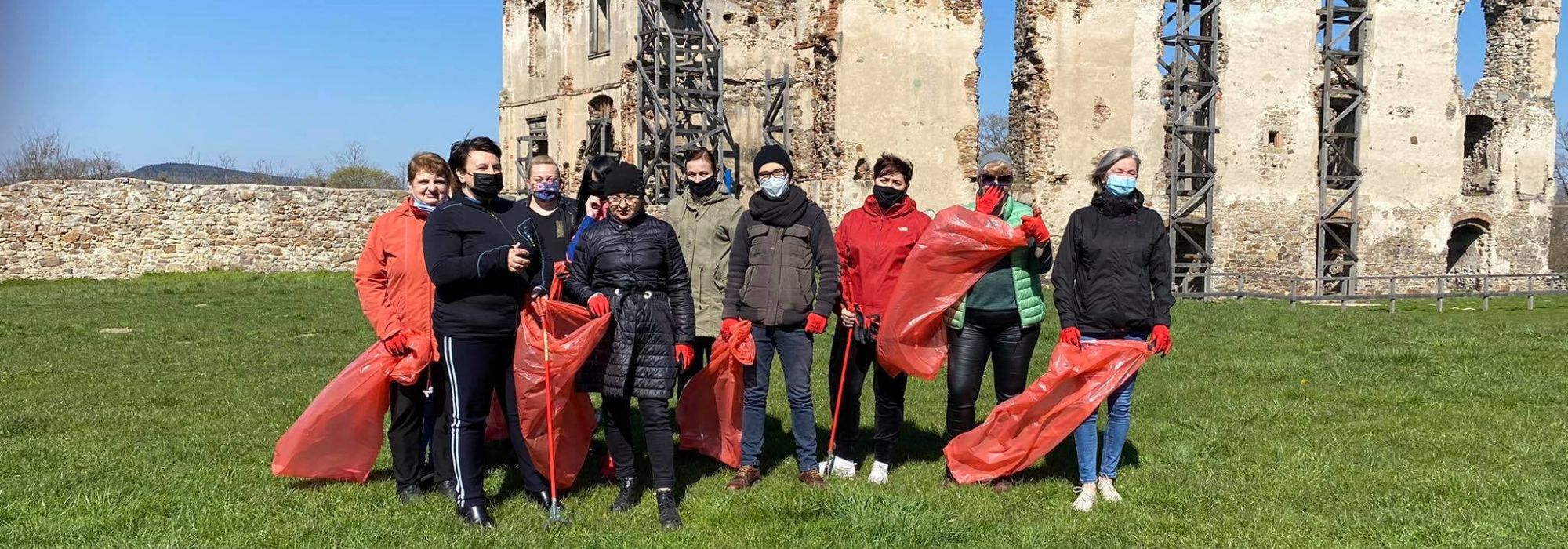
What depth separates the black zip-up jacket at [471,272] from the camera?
190 inches

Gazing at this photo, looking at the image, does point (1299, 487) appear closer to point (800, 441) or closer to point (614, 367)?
point (800, 441)

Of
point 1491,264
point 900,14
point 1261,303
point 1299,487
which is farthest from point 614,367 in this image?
point 1491,264

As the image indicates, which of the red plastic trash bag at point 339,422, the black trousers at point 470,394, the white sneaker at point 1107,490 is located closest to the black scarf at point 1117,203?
the white sneaker at point 1107,490

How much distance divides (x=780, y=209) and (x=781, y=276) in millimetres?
338

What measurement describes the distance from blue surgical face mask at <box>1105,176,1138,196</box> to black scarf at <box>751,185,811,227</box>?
147 centimetres

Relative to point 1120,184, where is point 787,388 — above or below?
below

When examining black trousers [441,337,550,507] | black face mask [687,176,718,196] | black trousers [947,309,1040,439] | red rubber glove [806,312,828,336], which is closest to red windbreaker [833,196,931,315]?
red rubber glove [806,312,828,336]

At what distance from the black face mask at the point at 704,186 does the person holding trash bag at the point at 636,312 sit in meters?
0.54

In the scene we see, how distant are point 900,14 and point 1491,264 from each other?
13591mm

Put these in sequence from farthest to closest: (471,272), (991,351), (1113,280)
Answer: (991,351)
(1113,280)
(471,272)

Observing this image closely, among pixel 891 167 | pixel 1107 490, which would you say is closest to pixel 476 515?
pixel 891 167

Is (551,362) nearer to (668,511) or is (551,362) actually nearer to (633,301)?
(633,301)

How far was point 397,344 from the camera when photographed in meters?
5.23

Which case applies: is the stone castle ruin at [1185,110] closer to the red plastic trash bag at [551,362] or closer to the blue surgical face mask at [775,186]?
the blue surgical face mask at [775,186]
